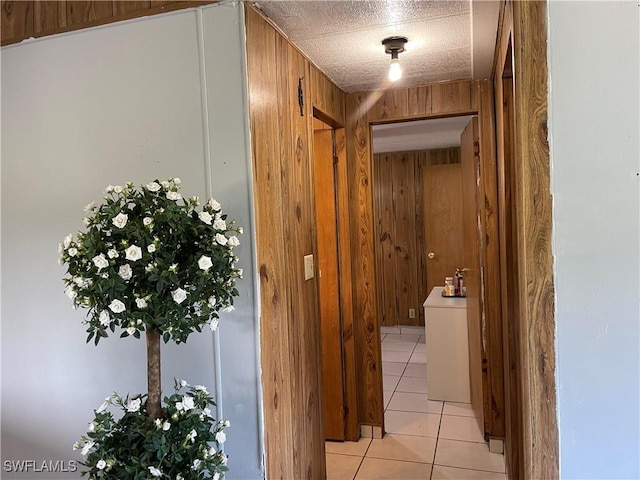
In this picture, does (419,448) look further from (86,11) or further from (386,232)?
(386,232)

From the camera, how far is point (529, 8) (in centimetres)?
120

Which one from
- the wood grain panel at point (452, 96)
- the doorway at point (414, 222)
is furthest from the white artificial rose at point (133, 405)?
the doorway at point (414, 222)

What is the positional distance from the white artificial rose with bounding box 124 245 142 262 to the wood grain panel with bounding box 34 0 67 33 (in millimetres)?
1152

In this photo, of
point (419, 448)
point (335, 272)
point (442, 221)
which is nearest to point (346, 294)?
point (335, 272)

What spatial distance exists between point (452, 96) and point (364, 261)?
3.68ft

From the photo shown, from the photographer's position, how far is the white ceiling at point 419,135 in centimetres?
373

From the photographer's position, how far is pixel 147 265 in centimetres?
117

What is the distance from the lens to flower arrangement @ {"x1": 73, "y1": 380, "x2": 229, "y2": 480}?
1.22m

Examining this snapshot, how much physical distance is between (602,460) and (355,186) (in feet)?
6.47

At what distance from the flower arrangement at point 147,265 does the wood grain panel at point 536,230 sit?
32.8 inches

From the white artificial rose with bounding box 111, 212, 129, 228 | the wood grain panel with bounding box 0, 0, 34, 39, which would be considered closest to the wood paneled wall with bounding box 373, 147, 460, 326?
the wood grain panel with bounding box 0, 0, 34, 39

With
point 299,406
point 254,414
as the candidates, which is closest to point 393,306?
point 299,406

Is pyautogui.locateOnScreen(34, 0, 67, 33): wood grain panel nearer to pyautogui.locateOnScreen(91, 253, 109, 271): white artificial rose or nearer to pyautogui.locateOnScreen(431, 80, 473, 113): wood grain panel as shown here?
pyautogui.locateOnScreen(91, 253, 109, 271): white artificial rose

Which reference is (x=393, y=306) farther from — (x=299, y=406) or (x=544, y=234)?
(x=544, y=234)
